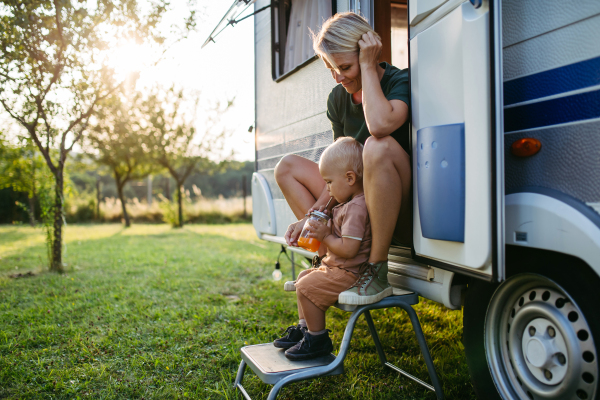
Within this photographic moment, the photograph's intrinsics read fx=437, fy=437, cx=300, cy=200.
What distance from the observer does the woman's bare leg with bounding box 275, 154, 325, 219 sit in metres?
2.50

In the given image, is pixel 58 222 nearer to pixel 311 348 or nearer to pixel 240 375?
pixel 240 375

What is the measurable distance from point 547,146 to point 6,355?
3134 millimetres

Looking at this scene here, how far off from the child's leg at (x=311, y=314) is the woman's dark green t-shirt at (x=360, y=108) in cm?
83

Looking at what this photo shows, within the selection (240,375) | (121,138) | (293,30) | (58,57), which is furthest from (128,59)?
(121,138)

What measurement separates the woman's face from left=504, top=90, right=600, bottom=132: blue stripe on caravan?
0.70 m

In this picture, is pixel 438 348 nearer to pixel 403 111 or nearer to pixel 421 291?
pixel 421 291

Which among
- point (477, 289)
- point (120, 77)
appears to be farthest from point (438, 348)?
point (120, 77)

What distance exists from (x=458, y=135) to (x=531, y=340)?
739 millimetres

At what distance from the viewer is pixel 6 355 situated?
8.87 ft

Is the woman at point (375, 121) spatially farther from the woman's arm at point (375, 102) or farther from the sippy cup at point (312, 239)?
the sippy cup at point (312, 239)

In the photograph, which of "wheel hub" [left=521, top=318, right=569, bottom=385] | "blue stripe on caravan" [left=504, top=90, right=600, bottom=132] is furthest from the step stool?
"blue stripe on caravan" [left=504, top=90, right=600, bottom=132]

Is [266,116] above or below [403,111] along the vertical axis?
above

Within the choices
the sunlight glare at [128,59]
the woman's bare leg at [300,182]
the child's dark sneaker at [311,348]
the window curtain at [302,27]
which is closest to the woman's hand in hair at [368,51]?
the woman's bare leg at [300,182]

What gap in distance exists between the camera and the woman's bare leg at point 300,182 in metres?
2.50
